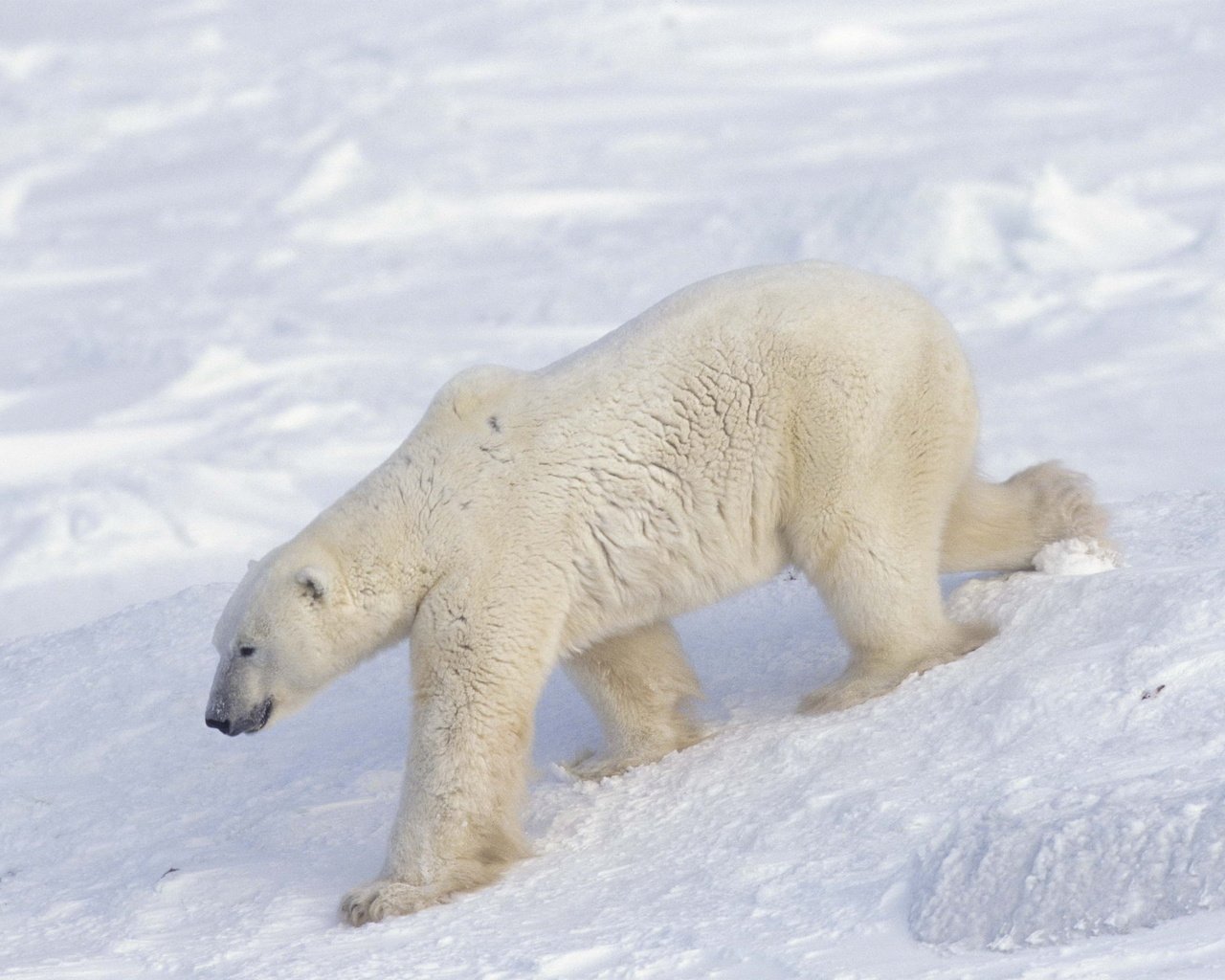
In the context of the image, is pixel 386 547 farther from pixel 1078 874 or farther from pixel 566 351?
pixel 566 351

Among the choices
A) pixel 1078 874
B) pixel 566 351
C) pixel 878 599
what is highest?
pixel 566 351

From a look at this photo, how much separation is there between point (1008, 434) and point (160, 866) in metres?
5.46

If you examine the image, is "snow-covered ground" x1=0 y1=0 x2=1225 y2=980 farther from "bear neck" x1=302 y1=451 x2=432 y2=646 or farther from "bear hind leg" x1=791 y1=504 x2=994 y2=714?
"bear neck" x1=302 y1=451 x2=432 y2=646

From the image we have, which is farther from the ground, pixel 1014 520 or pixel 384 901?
pixel 1014 520

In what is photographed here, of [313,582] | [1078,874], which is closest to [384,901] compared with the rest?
[313,582]

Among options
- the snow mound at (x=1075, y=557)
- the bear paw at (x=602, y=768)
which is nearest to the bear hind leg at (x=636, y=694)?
the bear paw at (x=602, y=768)

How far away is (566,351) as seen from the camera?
1006cm

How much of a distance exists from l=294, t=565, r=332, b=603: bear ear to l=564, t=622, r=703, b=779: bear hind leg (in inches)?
29.1

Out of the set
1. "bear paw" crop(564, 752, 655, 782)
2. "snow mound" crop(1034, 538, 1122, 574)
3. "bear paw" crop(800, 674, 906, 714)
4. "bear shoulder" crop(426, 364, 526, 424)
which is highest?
"bear shoulder" crop(426, 364, 526, 424)

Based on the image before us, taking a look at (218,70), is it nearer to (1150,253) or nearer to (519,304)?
(519,304)

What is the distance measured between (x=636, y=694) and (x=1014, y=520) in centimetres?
119

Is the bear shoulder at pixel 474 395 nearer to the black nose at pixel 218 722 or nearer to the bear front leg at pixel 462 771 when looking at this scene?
A: the bear front leg at pixel 462 771

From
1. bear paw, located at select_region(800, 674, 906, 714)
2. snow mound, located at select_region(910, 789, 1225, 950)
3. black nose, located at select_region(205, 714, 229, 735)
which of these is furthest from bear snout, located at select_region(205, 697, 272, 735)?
snow mound, located at select_region(910, 789, 1225, 950)

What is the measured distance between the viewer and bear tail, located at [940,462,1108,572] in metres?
4.61
